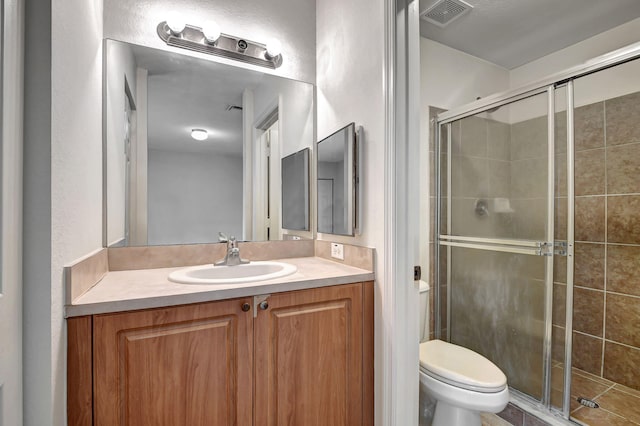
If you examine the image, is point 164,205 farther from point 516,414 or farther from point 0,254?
point 516,414

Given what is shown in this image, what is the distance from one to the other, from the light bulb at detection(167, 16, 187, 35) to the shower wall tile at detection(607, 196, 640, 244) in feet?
Answer: 9.06

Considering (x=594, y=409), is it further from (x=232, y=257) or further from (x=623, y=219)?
(x=232, y=257)

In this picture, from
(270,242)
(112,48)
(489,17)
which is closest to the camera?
(112,48)

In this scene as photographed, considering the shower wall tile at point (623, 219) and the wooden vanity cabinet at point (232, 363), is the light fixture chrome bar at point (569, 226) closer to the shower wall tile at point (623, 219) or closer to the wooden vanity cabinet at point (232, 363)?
the shower wall tile at point (623, 219)

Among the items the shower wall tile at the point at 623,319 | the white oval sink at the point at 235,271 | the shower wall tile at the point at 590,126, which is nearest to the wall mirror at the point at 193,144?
the white oval sink at the point at 235,271

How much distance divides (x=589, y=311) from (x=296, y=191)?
2.17 metres

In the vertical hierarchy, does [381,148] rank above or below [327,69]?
below

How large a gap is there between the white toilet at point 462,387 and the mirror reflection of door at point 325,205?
83cm

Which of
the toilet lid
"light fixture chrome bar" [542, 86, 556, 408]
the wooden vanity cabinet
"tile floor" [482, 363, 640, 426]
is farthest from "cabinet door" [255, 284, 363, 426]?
"light fixture chrome bar" [542, 86, 556, 408]

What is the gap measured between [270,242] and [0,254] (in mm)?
1178

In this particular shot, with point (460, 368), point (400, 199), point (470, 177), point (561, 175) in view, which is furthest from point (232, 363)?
point (561, 175)

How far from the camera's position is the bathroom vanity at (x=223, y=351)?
903mm

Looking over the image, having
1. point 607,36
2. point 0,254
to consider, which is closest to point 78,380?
point 0,254

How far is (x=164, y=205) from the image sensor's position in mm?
1529
